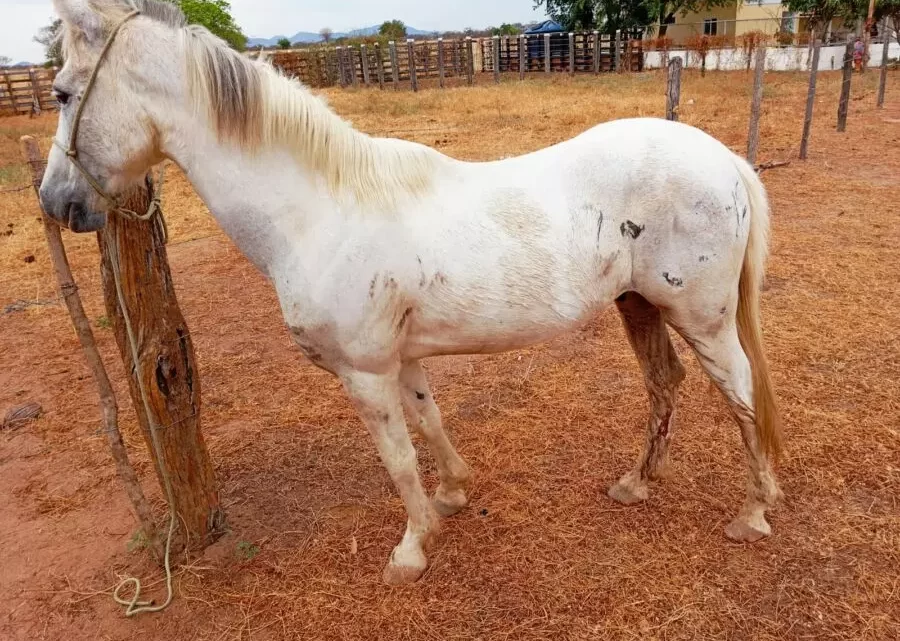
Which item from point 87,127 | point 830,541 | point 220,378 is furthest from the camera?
point 220,378

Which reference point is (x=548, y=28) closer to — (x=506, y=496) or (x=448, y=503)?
(x=506, y=496)

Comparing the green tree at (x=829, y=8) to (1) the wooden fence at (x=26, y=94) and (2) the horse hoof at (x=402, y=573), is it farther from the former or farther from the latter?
(1) the wooden fence at (x=26, y=94)

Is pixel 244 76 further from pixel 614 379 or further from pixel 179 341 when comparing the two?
pixel 614 379

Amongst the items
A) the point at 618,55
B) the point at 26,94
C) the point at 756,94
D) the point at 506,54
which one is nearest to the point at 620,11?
the point at 618,55

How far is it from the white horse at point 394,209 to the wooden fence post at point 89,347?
50 cm

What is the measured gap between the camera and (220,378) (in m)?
4.52

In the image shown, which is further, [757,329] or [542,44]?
[542,44]

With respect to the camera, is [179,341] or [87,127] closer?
[87,127]

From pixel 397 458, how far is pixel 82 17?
6.03ft

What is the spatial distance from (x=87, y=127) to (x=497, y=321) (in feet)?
4.87

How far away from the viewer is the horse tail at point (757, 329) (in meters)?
2.49

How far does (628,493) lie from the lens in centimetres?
298

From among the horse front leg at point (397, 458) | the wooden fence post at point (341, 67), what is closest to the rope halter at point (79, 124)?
the horse front leg at point (397, 458)

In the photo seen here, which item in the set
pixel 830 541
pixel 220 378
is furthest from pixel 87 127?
pixel 830 541
